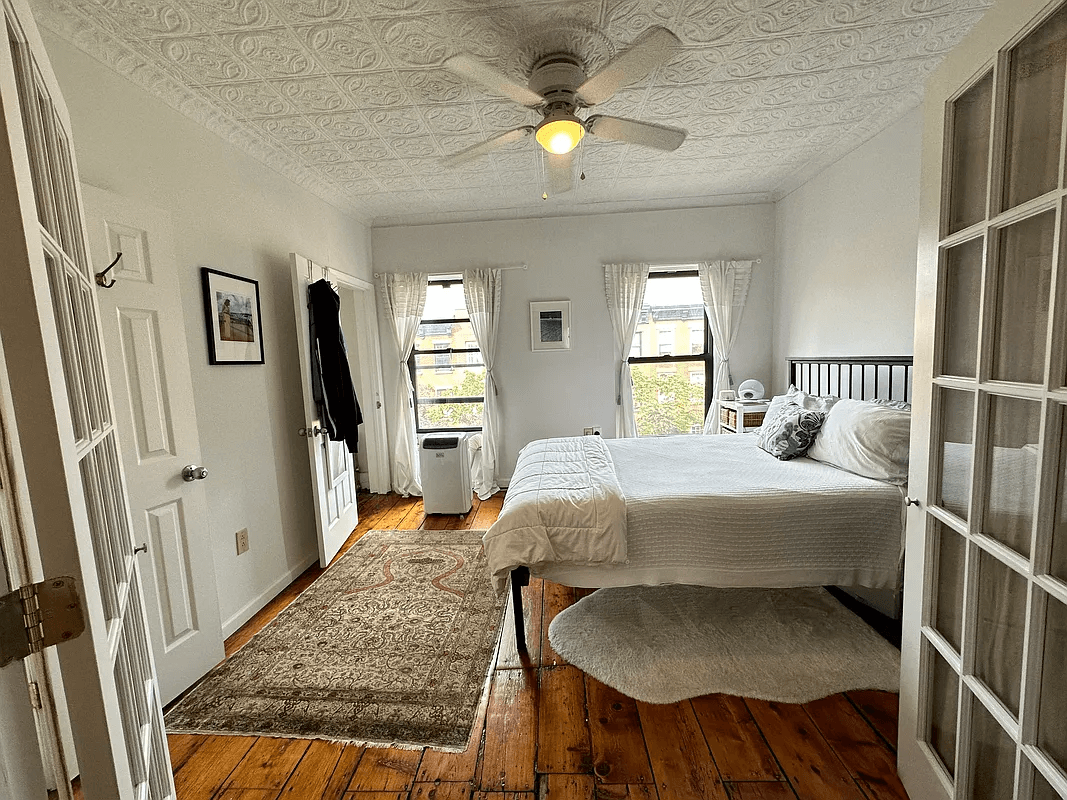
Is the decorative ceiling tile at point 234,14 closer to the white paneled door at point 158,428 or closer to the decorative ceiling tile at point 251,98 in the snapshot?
the decorative ceiling tile at point 251,98

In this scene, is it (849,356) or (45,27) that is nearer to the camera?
(45,27)

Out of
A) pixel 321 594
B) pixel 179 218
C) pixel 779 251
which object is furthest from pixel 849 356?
pixel 179 218

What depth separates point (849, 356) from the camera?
2961mm

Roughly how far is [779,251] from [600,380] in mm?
1883

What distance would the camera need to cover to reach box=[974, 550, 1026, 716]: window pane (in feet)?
3.06

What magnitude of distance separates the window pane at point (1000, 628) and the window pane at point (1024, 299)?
1.40 ft

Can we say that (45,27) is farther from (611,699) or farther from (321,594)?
(611,699)

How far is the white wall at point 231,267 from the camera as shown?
1775 mm

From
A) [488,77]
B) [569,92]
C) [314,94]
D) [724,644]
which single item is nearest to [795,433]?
[724,644]

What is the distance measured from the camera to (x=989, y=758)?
1015mm

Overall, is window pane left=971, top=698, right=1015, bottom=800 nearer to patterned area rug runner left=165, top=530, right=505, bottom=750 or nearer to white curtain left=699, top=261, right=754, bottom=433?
patterned area rug runner left=165, top=530, right=505, bottom=750

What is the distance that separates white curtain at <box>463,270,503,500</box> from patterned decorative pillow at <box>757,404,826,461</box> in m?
2.39

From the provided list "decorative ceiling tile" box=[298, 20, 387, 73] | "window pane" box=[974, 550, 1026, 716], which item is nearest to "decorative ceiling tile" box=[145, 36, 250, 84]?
"decorative ceiling tile" box=[298, 20, 387, 73]

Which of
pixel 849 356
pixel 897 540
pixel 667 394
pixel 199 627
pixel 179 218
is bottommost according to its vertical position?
pixel 199 627
